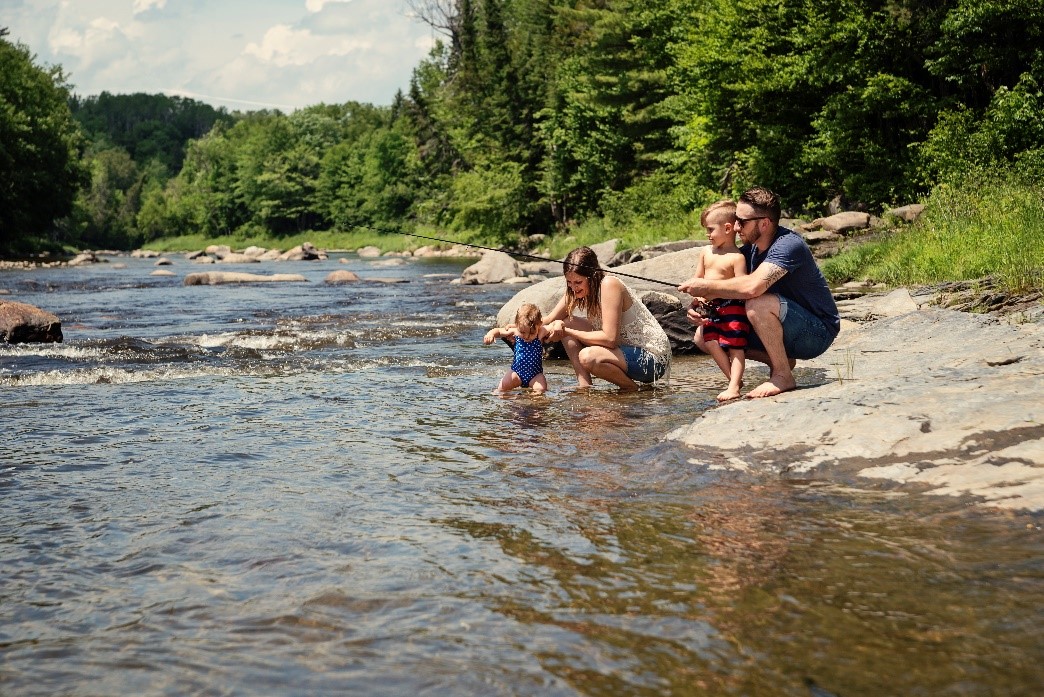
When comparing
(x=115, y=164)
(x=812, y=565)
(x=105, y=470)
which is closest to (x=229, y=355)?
(x=105, y=470)

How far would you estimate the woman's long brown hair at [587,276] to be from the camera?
23.8 feet

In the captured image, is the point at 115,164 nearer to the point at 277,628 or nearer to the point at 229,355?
the point at 229,355

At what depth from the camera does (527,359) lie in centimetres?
769

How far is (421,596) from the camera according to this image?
3250 mm

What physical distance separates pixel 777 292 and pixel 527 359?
2155 millimetres

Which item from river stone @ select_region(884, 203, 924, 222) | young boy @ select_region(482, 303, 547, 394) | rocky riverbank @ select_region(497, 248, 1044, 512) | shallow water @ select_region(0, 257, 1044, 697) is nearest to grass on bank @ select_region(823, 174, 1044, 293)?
river stone @ select_region(884, 203, 924, 222)

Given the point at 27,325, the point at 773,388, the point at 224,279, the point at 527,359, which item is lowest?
the point at 773,388

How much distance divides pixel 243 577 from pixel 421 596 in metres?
0.70

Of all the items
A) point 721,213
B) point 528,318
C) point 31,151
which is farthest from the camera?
point 31,151

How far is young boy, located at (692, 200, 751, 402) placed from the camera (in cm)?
648

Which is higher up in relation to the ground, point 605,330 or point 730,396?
point 605,330

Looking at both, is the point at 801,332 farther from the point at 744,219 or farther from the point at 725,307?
the point at 744,219

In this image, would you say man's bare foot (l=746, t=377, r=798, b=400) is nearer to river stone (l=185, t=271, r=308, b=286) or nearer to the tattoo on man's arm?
the tattoo on man's arm

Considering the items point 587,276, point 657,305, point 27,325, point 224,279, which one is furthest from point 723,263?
point 224,279
